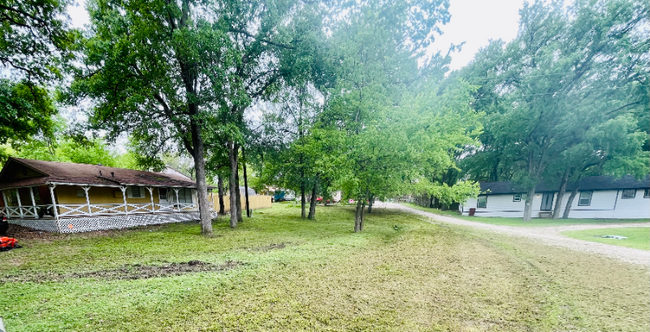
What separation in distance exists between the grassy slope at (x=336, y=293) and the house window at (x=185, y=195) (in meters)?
10.9

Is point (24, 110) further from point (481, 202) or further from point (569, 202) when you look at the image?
A: point (569, 202)

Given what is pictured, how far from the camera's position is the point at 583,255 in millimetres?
7203

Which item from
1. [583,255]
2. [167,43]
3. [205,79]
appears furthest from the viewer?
[205,79]

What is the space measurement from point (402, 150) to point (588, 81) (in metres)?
19.0

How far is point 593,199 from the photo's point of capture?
1895 cm

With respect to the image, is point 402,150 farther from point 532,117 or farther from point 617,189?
point 617,189

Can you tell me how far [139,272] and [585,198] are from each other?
102 feet

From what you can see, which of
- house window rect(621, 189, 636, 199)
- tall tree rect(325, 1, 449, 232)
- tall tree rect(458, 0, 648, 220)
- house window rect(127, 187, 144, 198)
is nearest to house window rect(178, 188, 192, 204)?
house window rect(127, 187, 144, 198)

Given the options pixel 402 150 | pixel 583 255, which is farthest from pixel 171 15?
pixel 583 255

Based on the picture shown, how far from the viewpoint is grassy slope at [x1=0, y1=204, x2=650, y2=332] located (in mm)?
3289

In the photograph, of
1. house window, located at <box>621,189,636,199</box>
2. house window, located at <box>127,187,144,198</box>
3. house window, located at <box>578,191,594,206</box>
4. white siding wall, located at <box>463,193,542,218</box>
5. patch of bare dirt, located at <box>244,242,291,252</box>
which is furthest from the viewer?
white siding wall, located at <box>463,193,542,218</box>

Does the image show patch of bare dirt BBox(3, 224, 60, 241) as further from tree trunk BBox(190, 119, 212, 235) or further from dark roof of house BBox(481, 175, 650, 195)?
dark roof of house BBox(481, 175, 650, 195)

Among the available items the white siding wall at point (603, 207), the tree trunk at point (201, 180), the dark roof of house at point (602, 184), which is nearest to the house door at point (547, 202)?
the white siding wall at point (603, 207)

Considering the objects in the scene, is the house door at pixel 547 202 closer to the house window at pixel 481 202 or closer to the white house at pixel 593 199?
the white house at pixel 593 199
